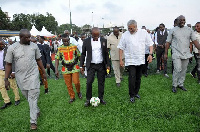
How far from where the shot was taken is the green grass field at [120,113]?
11.8 feet

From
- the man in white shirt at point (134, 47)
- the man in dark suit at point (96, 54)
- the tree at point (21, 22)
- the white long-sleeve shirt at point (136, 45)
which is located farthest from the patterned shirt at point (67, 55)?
the tree at point (21, 22)

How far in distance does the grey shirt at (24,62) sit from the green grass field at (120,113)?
1071mm

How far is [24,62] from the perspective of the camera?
150 inches

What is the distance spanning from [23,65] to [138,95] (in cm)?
337

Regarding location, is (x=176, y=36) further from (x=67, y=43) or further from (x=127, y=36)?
(x=67, y=43)

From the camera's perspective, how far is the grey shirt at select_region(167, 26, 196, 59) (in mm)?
5043

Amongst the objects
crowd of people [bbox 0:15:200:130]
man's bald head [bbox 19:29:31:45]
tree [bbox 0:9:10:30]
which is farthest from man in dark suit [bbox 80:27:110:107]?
tree [bbox 0:9:10:30]

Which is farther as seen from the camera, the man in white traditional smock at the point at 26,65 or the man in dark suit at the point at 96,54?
the man in dark suit at the point at 96,54

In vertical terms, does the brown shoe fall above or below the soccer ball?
below

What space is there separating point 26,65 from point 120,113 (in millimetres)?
2547

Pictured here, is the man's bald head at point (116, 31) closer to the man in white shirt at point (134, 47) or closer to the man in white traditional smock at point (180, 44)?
the man in white shirt at point (134, 47)

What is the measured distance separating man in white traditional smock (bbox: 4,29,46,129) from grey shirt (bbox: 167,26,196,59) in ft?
13.4

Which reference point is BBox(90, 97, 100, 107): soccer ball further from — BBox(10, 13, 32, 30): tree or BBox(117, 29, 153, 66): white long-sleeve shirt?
BBox(10, 13, 32, 30): tree

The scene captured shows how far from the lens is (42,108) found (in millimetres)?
5039
